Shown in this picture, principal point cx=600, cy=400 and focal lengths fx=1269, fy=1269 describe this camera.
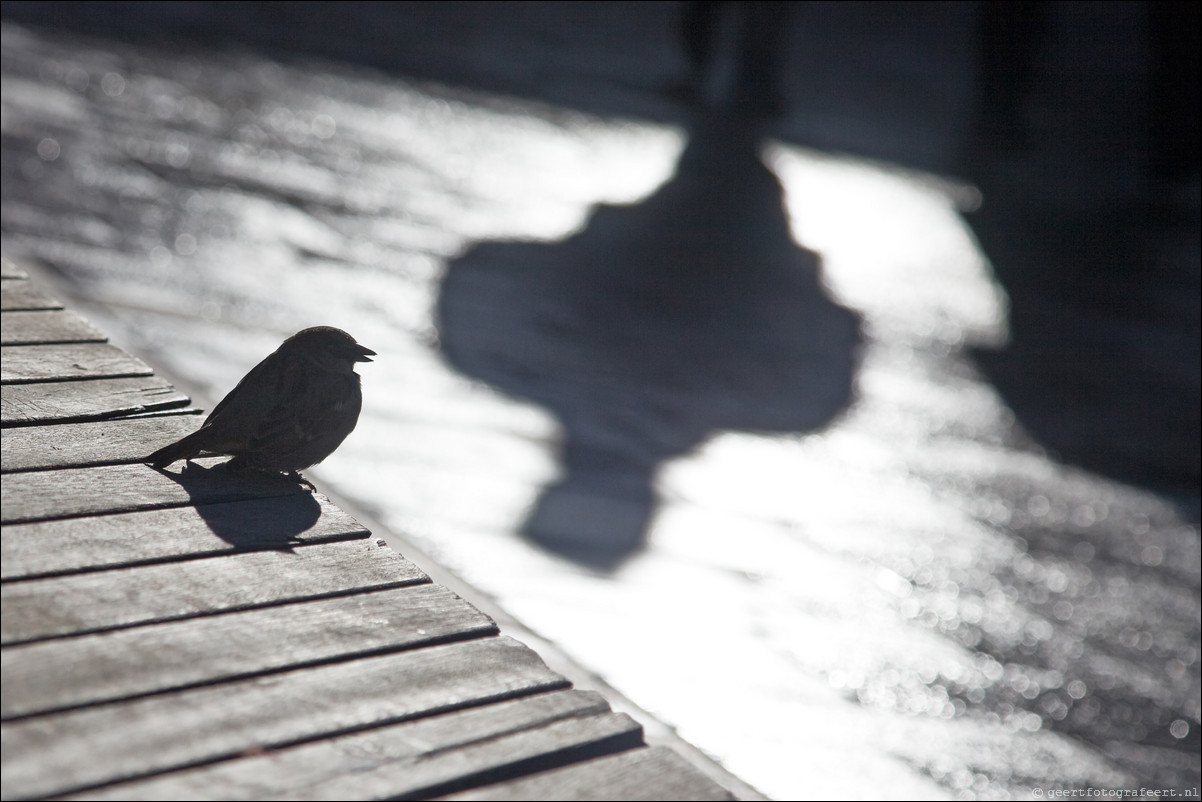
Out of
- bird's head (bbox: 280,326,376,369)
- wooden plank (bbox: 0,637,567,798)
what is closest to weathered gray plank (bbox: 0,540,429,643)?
wooden plank (bbox: 0,637,567,798)

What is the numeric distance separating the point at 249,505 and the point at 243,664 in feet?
2.03

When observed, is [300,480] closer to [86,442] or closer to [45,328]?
[86,442]

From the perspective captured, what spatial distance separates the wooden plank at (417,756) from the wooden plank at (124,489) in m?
0.74

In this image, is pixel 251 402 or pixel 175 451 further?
pixel 251 402

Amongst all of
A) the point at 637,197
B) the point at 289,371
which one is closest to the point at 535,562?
the point at 289,371

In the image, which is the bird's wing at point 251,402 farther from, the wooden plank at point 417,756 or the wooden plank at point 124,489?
the wooden plank at point 417,756

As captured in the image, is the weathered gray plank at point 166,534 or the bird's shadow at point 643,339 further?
the bird's shadow at point 643,339

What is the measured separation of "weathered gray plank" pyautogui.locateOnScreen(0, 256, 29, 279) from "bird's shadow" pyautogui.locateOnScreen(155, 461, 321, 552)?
1.18 metres

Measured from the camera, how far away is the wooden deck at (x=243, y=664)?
5.55 feet

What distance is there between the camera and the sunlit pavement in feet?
13.3

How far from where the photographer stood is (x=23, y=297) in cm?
326

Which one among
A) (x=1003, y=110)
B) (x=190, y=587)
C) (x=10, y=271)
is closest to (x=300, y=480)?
(x=190, y=587)

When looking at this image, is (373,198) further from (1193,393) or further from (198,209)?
(1193,393)

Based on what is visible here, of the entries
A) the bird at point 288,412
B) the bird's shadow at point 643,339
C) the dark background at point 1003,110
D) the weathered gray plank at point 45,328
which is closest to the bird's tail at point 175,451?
the bird at point 288,412
